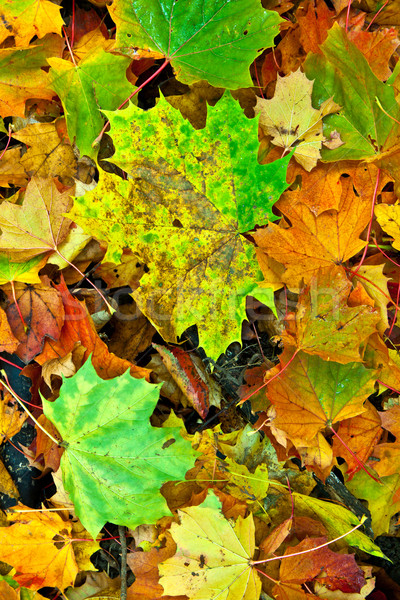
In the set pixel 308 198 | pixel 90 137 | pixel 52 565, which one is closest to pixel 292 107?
pixel 308 198

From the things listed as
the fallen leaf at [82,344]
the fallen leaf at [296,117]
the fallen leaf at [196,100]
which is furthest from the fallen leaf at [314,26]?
the fallen leaf at [82,344]

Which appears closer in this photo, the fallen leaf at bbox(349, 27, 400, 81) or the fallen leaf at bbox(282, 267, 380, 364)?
the fallen leaf at bbox(282, 267, 380, 364)

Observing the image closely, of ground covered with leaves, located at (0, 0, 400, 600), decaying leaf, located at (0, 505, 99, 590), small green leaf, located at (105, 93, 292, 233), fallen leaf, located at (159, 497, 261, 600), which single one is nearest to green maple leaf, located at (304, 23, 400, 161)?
ground covered with leaves, located at (0, 0, 400, 600)

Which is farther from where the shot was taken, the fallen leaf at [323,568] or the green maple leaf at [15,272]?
the green maple leaf at [15,272]

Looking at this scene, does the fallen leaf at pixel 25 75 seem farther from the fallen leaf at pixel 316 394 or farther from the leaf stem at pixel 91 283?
the fallen leaf at pixel 316 394

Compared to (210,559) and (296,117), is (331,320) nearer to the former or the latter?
(296,117)

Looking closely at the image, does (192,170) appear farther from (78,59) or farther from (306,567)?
(306,567)

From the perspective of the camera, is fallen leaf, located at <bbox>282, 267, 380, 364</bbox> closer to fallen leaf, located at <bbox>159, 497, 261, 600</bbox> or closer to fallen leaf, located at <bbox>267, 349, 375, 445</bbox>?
fallen leaf, located at <bbox>267, 349, 375, 445</bbox>
